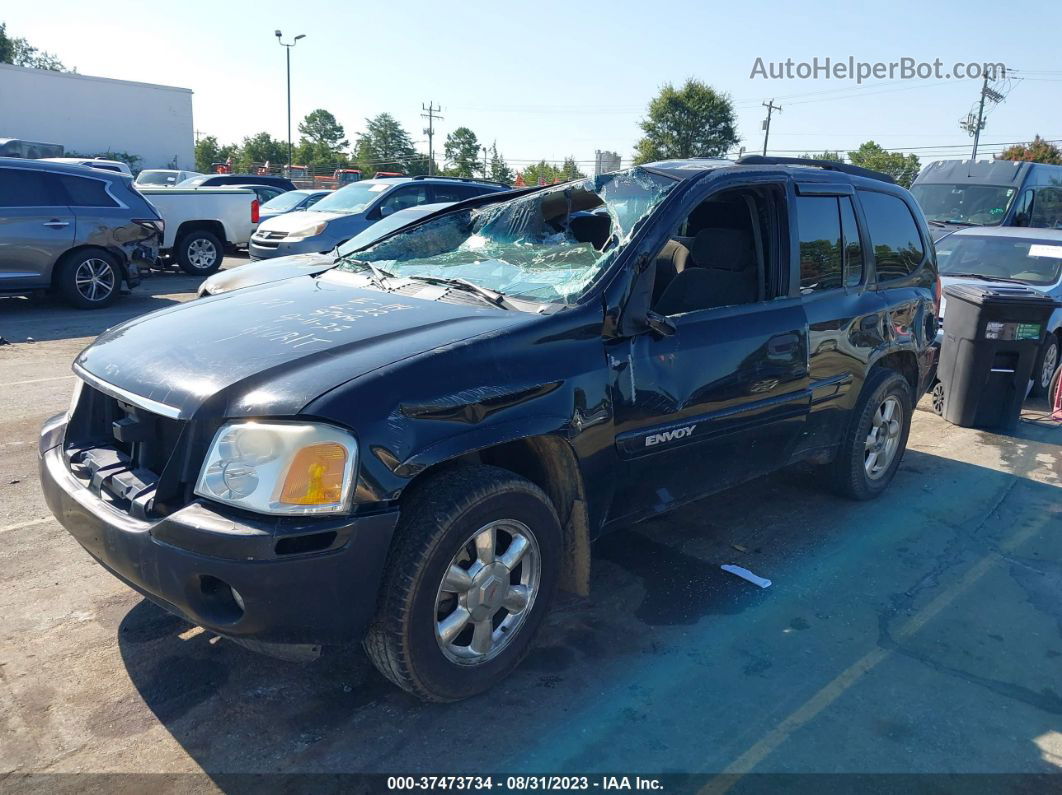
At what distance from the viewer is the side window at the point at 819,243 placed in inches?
169

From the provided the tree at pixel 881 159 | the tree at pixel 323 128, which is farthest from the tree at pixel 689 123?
the tree at pixel 323 128

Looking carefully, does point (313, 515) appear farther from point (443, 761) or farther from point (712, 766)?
point (712, 766)

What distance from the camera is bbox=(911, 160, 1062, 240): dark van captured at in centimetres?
1316

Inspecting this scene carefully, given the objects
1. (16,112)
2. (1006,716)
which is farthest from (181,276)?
(16,112)

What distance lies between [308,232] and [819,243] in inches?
372

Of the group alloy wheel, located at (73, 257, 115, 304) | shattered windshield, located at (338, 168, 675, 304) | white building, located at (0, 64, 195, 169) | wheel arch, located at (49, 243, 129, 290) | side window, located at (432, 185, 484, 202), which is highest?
white building, located at (0, 64, 195, 169)

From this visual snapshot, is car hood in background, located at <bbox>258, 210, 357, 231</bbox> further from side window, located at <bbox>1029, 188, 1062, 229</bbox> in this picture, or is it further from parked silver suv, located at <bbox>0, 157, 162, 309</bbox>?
side window, located at <bbox>1029, 188, 1062, 229</bbox>

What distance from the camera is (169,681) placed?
3.00 meters

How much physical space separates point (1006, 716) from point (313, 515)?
261cm

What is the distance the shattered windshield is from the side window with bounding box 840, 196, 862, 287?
56.6 inches

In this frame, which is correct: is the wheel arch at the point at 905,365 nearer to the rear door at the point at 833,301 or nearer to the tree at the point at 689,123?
the rear door at the point at 833,301

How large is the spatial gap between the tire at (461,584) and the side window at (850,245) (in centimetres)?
258

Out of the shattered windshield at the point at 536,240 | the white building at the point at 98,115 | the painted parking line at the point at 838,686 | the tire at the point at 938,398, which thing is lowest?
the painted parking line at the point at 838,686

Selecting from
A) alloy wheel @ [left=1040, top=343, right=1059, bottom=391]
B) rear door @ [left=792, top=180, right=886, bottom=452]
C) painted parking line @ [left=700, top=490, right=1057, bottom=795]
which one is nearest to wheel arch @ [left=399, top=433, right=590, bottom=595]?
painted parking line @ [left=700, top=490, right=1057, bottom=795]
